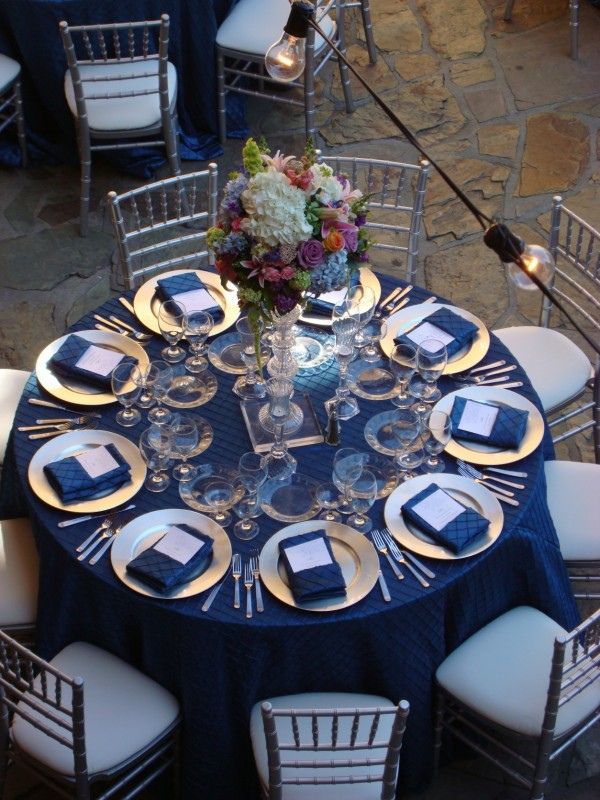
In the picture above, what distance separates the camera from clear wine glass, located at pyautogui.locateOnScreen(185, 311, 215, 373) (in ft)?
10.2

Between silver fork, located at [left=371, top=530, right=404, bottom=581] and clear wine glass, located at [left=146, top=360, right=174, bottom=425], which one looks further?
clear wine glass, located at [left=146, top=360, right=174, bottom=425]

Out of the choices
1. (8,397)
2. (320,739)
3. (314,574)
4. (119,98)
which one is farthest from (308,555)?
(119,98)

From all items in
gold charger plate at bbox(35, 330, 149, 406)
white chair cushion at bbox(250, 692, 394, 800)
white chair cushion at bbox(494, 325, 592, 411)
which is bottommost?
white chair cushion at bbox(250, 692, 394, 800)

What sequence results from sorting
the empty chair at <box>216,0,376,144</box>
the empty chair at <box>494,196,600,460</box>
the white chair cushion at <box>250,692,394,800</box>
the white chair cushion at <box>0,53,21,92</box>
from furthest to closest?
the empty chair at <box>216,0,376,144</box> < the white chair cushion at <box>0,53,21,92</box> < the empty chair at <box>494,196,600,460</box> < the white chair cushion at <box>250,692,394,800</box>

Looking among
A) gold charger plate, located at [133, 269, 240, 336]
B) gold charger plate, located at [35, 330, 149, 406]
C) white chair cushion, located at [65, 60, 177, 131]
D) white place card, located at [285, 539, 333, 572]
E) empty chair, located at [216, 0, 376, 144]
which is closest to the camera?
white place card, located at [285, 539, 333, 572]

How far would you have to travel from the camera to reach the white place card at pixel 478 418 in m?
2.93

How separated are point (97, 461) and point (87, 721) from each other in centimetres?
66

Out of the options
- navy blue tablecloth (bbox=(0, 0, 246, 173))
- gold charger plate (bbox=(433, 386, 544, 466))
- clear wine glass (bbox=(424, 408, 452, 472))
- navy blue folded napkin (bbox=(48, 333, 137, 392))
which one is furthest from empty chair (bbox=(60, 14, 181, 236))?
clear wine glass (bbox=(424, 408, 452, 472))

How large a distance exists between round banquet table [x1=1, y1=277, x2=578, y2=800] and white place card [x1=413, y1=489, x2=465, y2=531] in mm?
103

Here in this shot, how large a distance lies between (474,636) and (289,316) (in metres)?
0.97

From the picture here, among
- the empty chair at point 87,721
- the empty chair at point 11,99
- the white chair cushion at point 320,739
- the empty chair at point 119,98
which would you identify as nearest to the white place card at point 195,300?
the empty chair at point 87,721

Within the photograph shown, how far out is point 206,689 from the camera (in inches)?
103

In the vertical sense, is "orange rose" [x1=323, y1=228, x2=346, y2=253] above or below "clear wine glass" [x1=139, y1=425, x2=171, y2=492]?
above

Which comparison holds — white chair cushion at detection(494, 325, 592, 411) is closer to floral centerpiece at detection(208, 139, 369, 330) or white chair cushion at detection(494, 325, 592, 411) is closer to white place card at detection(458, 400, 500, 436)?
white place card at detection(458, 400, 500, 436)
